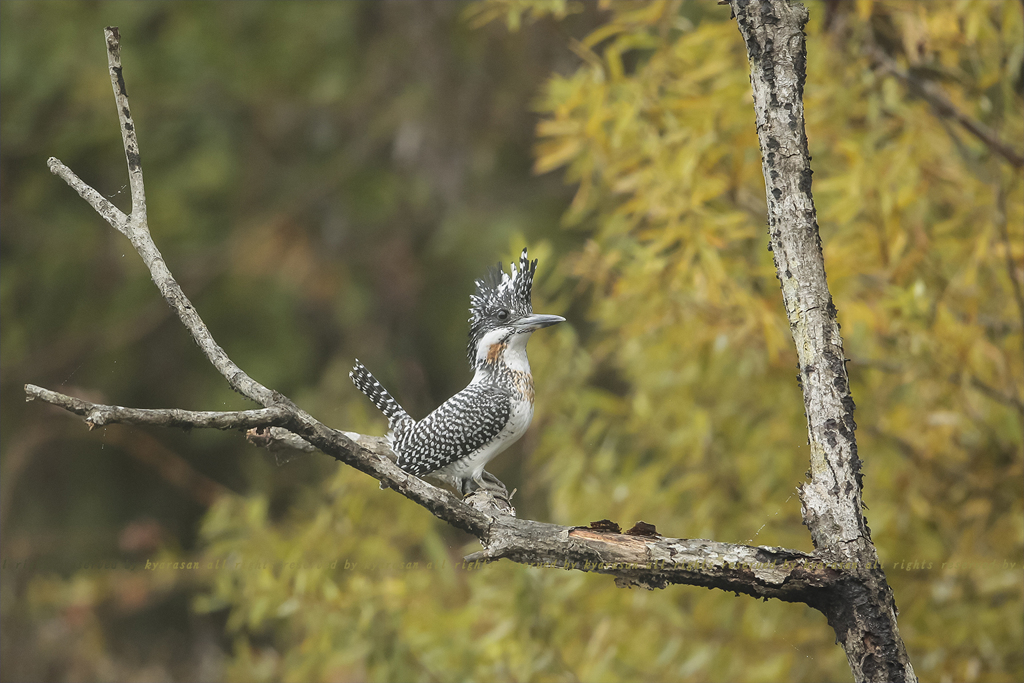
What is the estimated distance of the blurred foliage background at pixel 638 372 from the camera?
290 cm

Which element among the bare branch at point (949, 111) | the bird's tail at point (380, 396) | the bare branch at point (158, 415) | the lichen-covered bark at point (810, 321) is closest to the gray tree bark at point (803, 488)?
the lichen-covered bark at point (810, 321)

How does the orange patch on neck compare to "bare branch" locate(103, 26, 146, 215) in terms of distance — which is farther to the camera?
the orange patch on neck

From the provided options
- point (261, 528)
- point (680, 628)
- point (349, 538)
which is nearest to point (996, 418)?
point (680, 628)

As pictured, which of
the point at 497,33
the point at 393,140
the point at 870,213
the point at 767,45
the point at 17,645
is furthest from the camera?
the point at 393,140

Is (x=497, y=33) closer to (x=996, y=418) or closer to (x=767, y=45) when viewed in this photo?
(x=996, y=418)

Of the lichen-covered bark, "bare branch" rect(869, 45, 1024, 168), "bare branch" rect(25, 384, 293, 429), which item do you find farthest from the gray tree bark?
"bare branch" rect(869, 45, 1024, 168)

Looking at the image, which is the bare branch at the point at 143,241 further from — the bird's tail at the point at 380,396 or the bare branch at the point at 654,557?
the bird's tail at the point at 380,396

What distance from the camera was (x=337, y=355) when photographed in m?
6.68

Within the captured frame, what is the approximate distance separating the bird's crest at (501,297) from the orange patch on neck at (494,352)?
0.13ft

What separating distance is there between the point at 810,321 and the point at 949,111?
173 centimetres

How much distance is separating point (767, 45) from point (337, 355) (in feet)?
18.0

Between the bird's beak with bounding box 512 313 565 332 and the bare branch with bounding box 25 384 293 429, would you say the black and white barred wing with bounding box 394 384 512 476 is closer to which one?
the bird's beak with bounding box 512 313 565 332

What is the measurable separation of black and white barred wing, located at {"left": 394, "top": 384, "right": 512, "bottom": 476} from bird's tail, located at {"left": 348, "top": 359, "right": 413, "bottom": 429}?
0.17 m

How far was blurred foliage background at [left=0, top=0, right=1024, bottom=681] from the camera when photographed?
2.90 meters
